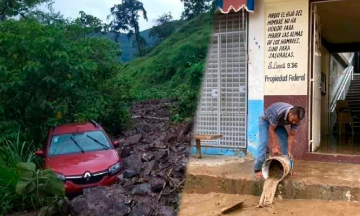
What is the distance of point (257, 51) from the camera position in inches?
251

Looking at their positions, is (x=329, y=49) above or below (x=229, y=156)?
above

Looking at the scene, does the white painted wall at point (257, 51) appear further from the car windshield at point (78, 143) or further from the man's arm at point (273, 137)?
the car windshield at point (78, 143)

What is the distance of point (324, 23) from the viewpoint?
26.0ft

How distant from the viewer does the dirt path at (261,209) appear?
4.51 metres

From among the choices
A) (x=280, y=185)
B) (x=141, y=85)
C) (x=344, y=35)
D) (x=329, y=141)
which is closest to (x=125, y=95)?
(x=141, y=85)

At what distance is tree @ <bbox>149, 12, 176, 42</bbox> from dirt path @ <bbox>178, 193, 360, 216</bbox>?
2055mm

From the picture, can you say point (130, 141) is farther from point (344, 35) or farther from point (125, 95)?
point (344, 35)

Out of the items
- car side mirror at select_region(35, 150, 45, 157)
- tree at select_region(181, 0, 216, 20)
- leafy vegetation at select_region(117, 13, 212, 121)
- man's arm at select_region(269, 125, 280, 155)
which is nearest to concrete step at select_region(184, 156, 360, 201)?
man's arm at select_region(269, 125, 280, 155)

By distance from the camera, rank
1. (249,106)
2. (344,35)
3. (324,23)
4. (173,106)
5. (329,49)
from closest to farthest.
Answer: (173,106), (249,106), (324,23), (344,35), (329,49)

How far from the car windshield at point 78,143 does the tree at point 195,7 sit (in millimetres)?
1827

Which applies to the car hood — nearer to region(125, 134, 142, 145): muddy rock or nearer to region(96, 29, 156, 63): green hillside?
region(125, 134, 142, 145): muddy rock

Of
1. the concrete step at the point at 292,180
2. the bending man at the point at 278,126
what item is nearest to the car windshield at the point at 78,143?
the concrete step at the point at 292,180

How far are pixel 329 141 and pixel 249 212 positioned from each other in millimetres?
3896

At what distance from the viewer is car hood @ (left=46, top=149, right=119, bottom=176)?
5395mm
